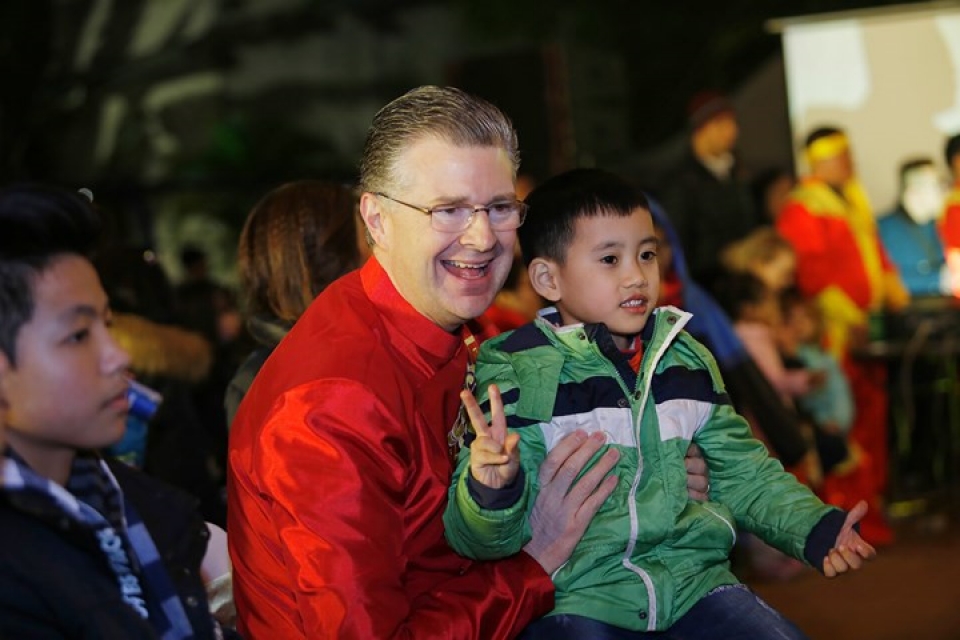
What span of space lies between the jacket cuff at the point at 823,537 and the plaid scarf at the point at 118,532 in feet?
3.54

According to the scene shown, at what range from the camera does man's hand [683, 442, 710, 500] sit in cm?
254

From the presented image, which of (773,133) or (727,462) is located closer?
(727,462)

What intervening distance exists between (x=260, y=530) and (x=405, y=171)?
2.09 feet

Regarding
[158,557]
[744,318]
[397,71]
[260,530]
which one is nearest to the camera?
[158,557]

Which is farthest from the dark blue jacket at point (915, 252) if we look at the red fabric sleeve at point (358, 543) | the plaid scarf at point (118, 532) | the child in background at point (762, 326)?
Result: the plaid scarf at point (118, 532)

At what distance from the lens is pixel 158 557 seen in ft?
6.61

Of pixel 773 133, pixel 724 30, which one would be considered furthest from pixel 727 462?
pixel 724 30

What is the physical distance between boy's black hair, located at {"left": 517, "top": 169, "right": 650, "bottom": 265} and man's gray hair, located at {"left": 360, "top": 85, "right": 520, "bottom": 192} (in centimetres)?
33

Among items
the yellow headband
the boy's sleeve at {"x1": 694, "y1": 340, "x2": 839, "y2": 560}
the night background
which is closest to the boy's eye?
the boy's sleeve at {"x1": 694, "y1": 340, "x2": 839, "y2": 560}

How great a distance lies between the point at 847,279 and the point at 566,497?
17.2 ft

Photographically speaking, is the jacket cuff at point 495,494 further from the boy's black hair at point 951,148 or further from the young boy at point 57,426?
the boy's black hair at point 951,148

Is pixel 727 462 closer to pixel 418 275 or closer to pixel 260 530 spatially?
pixel 418 275

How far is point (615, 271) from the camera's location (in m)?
2.65

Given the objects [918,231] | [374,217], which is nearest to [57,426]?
[374,217]
